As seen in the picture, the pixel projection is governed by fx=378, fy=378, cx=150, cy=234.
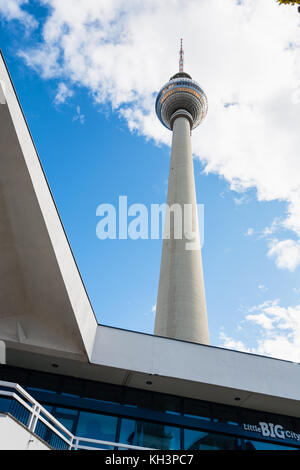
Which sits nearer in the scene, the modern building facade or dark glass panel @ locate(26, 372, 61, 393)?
the modern building facade

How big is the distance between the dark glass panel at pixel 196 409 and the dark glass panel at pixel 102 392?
2.21 meters

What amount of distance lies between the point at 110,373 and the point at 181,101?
1397 inches

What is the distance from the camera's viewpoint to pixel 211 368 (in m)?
11.8

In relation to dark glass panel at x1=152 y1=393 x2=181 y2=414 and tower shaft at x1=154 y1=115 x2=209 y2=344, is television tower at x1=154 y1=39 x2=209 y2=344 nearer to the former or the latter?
tower shaft at x1=154 y1=115 x2=209 y2=344

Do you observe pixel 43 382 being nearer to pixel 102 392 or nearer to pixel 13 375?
pixel 13 375

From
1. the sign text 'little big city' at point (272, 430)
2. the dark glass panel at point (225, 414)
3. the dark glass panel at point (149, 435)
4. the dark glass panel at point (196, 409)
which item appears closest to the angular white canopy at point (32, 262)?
the dark glass panel at point (149, 435)

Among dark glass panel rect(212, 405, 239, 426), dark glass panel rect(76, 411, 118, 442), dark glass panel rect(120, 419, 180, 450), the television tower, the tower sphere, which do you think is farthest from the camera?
Answer: the tower sphere

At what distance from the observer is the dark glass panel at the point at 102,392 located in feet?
38.4

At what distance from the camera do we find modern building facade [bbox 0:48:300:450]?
32.9 ft

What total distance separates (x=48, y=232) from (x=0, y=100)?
10.3ft

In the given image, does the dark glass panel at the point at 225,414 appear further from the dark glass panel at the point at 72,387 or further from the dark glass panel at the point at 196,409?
the dark glass panel at the point at 72,387

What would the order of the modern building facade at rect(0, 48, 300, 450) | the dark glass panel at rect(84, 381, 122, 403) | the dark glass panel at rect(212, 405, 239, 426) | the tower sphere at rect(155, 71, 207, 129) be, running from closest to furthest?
1. the modern building facade at rect(0, 48, 300, 450)
2. the dark glass panel at rect(84, 381, 122, 403)
3. the dark glass panel at rect(212, 405, 239, 426)
4. the tower sphere at rect(155, 71, 207, 129)

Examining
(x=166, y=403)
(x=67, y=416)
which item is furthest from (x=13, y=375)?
(x=166, y=403)

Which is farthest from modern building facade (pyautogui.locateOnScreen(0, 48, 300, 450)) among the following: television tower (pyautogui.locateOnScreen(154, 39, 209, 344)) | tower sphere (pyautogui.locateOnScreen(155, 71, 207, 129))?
tower sphere (pyautogui.locateOnScreen(155, 71, 207, 129))
